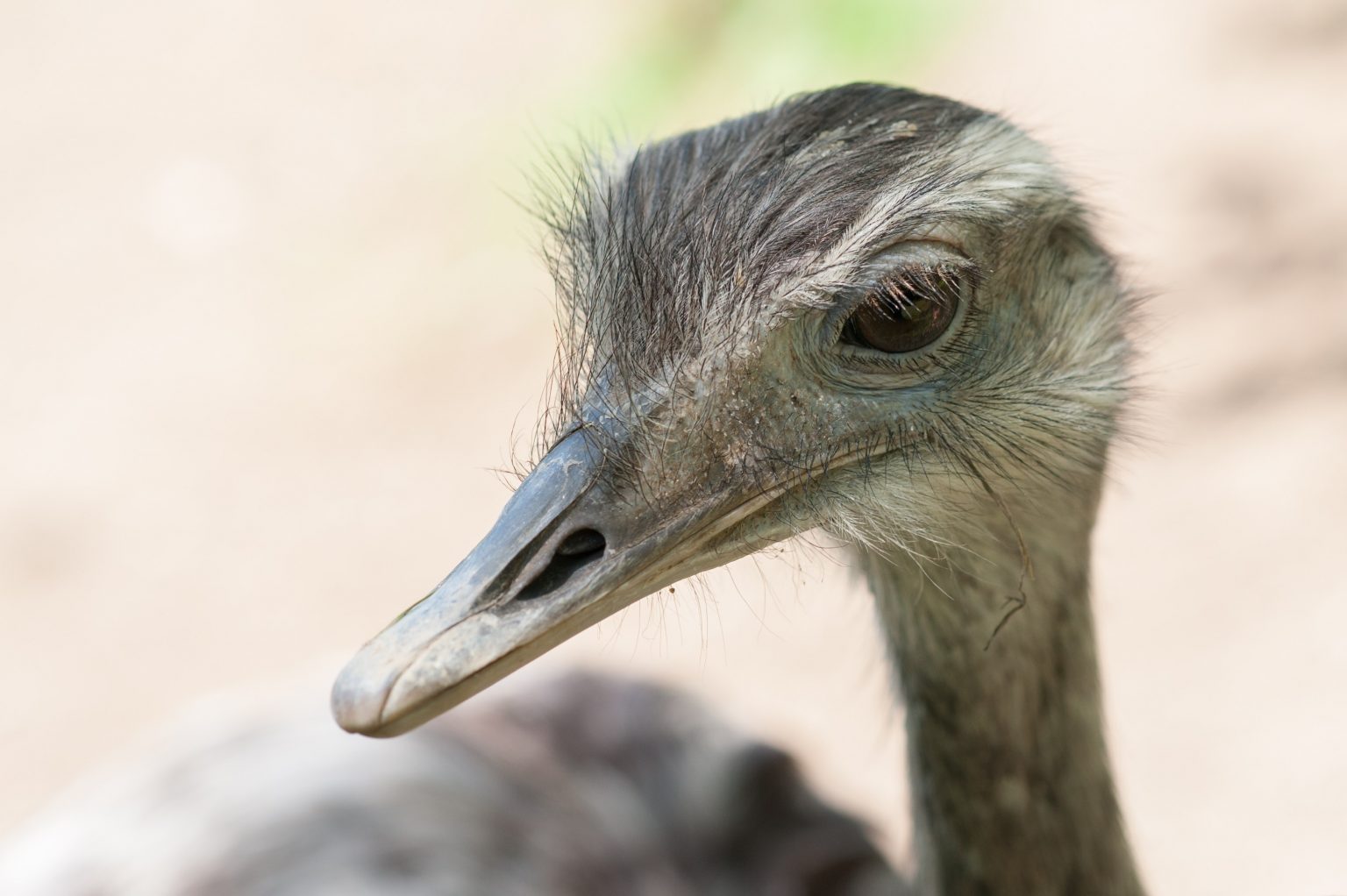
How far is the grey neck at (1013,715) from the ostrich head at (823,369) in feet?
0.12

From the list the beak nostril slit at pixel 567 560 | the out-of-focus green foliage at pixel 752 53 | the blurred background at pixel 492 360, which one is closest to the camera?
the beak nostril slit at pixel 567 560

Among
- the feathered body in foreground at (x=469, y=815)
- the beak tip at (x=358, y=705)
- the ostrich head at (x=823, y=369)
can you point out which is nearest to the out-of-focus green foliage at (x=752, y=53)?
the feathered body in foreground at (x=469, y=815)

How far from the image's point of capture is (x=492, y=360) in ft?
15.7

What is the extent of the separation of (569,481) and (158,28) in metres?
6.07

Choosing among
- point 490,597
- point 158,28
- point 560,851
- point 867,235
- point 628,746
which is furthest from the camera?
point 158,28

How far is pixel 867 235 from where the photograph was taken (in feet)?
5.02

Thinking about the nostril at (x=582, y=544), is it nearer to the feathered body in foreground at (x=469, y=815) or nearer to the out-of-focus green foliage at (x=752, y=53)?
the feathered body in foreground at (x=469, y=815)

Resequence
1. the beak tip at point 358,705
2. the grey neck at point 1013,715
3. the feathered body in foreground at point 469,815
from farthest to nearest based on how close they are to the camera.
Result: the feathered body in foreground at point 469,815
the grey neck at point 1013,715
the beak tip at point 358,705

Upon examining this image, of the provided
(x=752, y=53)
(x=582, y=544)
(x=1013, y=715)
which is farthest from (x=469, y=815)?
(x=752, y=53)

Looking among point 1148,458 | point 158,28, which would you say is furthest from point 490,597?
point 158,28

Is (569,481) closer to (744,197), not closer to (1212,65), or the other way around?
(744,197)

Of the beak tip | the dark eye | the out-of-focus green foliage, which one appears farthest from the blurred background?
the beak tip

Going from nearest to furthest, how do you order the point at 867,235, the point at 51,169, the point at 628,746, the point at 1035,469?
the point at 867,235 < the point at 1035,469 < the point at 628,746 < the point at 51,169

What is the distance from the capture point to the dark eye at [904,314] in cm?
153
